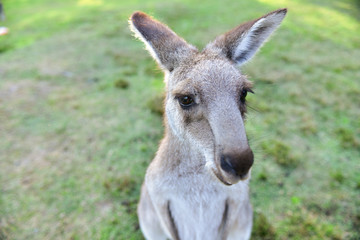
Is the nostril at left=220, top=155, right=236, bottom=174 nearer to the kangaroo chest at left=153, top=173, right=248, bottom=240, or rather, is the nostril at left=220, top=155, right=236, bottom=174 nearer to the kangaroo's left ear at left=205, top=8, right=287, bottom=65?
the kangaroo chest at left=153, top=173, right=248, bottom=240

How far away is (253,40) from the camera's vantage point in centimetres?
210

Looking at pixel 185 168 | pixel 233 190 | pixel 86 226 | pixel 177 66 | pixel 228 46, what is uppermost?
pixel 228 46

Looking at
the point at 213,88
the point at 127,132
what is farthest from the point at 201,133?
the point at 127,132

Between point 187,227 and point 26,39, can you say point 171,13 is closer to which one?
point 26,39

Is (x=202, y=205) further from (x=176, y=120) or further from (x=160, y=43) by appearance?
(x=160, y=43)

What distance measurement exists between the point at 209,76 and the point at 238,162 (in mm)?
658

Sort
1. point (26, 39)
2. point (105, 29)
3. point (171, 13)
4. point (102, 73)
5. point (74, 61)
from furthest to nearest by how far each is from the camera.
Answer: point (171, 13), point (105, 29), point (26, 39), point (74, 61), point (102, 73)

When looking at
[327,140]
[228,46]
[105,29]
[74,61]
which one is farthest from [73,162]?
[105,29]

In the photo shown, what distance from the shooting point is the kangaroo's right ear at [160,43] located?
2.06 meters

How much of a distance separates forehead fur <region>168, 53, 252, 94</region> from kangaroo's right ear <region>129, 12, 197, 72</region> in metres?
0.16

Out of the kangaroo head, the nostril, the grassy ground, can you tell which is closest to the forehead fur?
the kangaroo head

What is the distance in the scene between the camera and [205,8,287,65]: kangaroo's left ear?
1.94 metres

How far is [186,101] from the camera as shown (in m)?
1.84

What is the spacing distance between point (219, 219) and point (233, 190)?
399 mm
